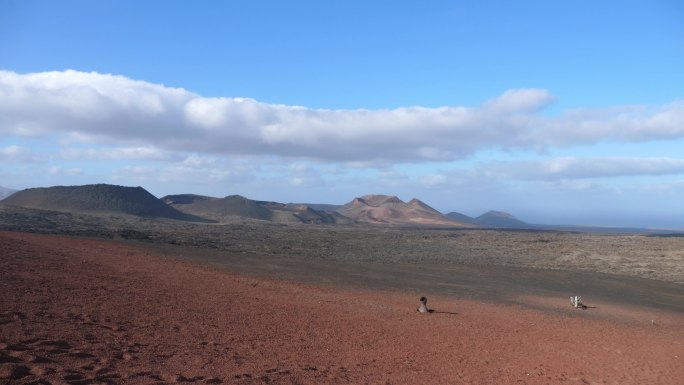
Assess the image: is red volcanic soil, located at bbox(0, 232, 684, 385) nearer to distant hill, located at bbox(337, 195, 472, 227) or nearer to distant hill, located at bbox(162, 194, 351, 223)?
distant hill, located at bbox(162, 194, 351, 223)

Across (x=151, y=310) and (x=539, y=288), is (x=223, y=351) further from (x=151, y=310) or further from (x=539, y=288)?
(x=539, y=288)

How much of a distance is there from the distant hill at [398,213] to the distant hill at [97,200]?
6411 centimetres

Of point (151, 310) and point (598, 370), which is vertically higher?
point (151, 310)

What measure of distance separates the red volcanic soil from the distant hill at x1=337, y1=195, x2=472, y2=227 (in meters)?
126

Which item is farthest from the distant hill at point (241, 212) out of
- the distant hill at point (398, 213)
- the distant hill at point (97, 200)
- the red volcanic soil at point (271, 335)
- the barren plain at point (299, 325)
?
the red volcanic soil at point (271, 335)

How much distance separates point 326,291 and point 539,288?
42.5 ft

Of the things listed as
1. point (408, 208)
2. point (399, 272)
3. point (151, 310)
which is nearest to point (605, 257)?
point (399, 272)

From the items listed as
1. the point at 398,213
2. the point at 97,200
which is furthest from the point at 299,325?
the point at 398,213

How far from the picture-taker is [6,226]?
38.5 metres

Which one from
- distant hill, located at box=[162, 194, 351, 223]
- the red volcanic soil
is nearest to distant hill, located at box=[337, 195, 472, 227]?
distant hill, located at box=[162, 194, 351, 223]

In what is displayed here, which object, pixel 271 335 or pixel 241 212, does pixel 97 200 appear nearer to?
pixel 241 212

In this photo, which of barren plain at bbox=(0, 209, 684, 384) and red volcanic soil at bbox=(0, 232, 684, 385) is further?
barren plain at bbox=(0, 209, 684, 384)

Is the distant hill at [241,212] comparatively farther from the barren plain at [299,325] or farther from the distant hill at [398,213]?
the barren plain at [299,325]

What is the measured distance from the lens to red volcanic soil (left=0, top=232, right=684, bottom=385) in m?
8.87
